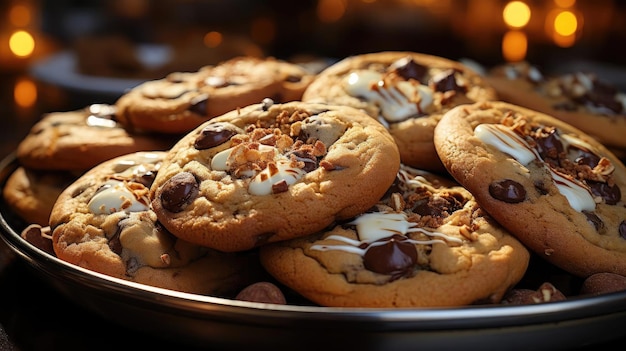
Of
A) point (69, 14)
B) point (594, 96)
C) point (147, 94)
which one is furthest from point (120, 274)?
point (69, 14)

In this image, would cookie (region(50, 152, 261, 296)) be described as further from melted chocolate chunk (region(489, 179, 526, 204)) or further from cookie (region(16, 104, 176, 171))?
melted chocolate chunk (region(489, 179, 526, 204))

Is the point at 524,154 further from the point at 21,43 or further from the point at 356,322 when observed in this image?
the point at 21,43

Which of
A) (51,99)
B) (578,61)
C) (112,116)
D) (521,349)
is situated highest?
(112,116)

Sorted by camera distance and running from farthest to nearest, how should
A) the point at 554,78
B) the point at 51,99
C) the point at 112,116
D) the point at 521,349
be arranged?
the point at 51,99
the point at 554,78
the point at 112,116
the point at 521,349

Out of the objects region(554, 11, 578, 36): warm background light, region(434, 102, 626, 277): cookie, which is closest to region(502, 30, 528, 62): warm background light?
region(554, 11, 578, 36): warm background light

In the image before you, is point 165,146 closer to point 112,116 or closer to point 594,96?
point 112,116

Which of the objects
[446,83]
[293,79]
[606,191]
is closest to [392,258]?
[606,191]
